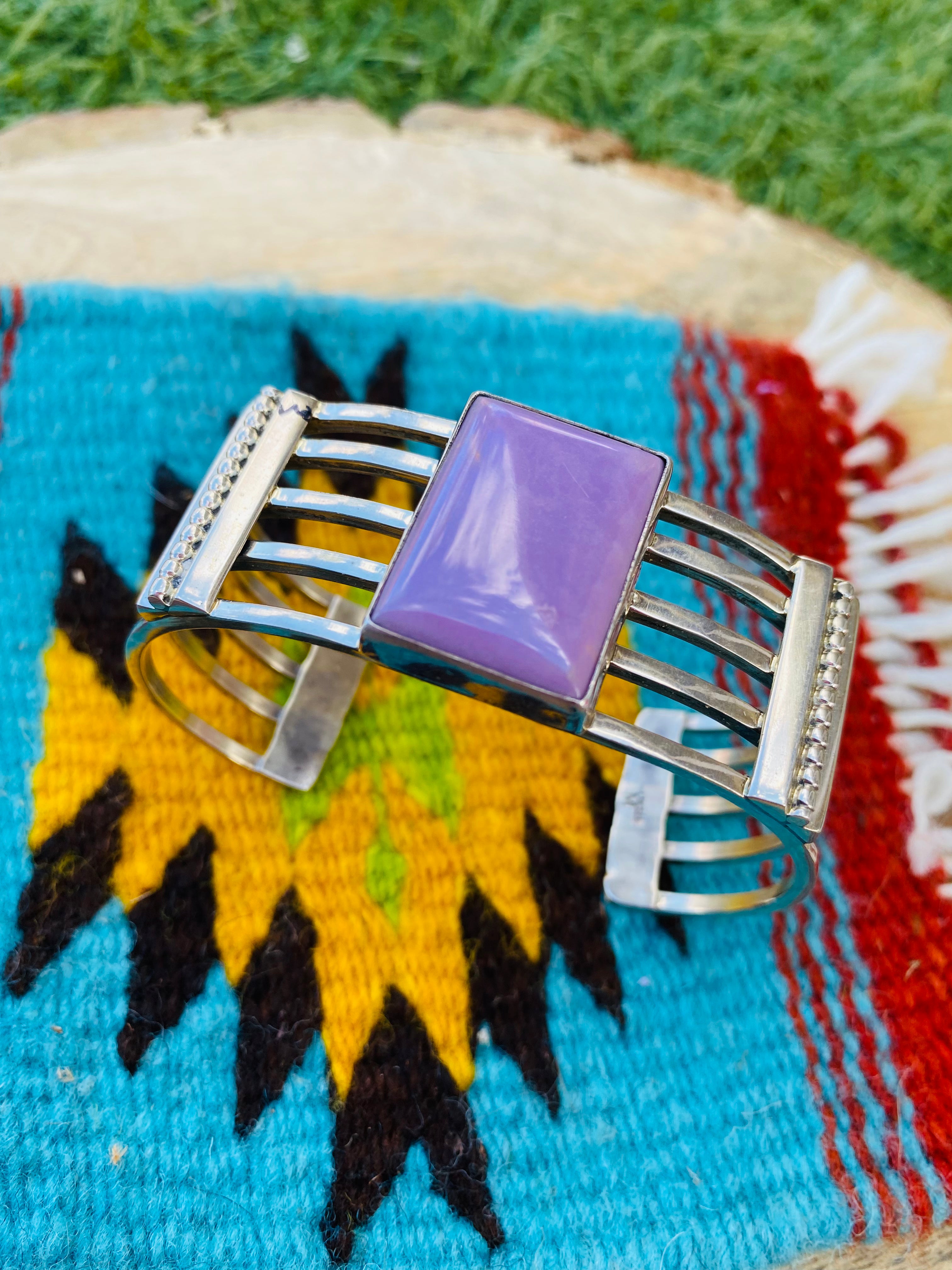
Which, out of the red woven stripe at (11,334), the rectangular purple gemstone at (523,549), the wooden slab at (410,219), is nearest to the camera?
the rectangular purple gemstone at (523,549)

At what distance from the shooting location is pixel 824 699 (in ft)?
1.90

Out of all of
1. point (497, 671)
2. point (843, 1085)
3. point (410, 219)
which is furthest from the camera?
point (410, 219)

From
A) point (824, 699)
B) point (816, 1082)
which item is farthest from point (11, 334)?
point (816, 1082)

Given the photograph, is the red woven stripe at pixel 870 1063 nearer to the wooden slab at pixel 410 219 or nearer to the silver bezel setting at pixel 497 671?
the silver bezel setting at pixel 497 671

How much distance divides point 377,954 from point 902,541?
18.3 inches

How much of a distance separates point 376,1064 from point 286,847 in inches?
5.6

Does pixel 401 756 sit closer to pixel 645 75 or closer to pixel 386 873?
pixel 386 873

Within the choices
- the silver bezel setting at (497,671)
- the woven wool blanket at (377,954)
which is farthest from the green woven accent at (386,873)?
the silver bezel setting at (497,671)

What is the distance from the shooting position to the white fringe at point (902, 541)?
0.73 meters

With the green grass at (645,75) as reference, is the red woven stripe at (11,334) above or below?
below

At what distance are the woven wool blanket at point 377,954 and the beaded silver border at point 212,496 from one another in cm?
14

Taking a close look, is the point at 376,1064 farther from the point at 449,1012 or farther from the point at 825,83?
the point at 825,83

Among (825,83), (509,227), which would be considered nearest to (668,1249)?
(509,227)

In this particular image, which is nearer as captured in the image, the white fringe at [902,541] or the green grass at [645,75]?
the white fringe at [902,541]
